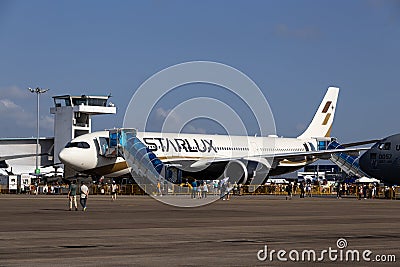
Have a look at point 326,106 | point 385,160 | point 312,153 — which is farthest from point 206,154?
point 326,106

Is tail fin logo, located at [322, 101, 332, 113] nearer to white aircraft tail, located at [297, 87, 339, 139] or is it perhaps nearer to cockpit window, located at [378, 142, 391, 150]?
white aircraft tail, located at [297, 87, 339, 139]

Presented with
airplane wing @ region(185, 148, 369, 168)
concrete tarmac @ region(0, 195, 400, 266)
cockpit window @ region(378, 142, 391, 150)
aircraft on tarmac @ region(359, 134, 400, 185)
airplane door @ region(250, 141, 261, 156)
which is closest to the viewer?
concrete tarmac @ region(0, 195, 400, 266)

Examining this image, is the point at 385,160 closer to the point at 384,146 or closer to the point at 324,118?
the point at 384,146

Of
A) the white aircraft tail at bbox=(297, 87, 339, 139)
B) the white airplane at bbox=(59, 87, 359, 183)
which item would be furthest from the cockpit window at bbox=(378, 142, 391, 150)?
the white aircraft tail at bbox=(297, 87, 339, 139)

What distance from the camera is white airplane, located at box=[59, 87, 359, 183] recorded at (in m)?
56.7

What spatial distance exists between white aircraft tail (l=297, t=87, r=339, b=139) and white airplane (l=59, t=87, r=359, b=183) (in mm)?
5135

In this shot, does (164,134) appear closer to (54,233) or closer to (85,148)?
(85,148)

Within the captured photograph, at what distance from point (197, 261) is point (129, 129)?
44004 mm

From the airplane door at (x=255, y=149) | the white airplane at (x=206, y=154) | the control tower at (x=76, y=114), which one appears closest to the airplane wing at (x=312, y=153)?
the white airplane at (x=206, y=154)

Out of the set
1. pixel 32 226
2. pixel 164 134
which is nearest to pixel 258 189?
pixel 164 134

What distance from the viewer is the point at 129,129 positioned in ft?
185

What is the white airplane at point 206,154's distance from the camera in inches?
2233

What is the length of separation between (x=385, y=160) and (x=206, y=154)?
17602mm

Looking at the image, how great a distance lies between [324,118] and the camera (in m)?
80.8
